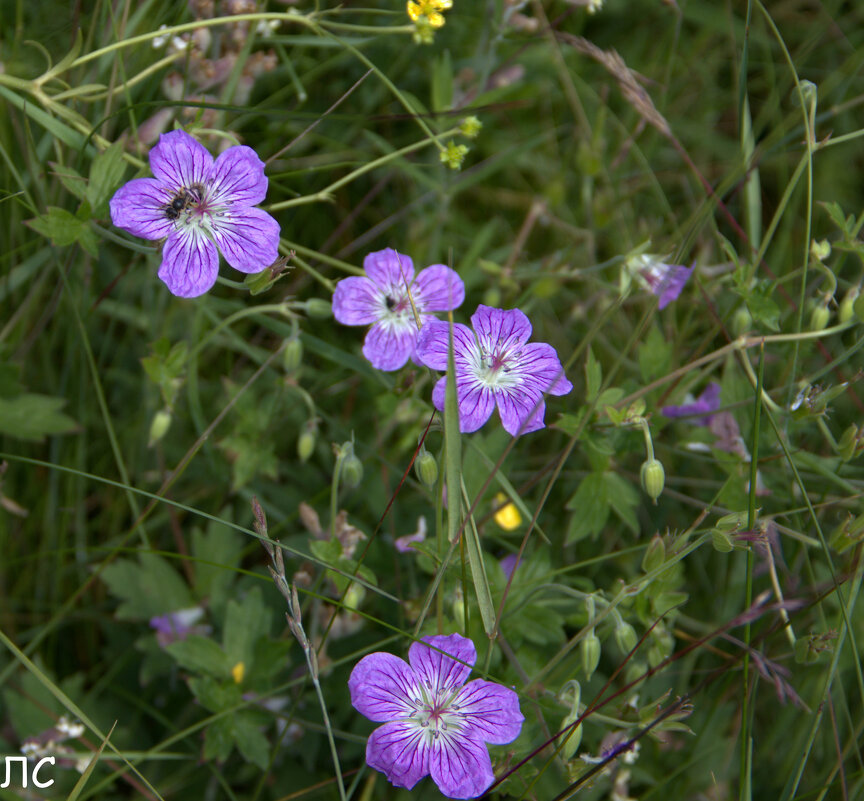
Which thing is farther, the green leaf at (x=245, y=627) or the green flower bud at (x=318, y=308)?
the green leaf at (x=245, y=627)

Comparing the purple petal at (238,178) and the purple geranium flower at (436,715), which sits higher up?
the purple petal at (238,178)

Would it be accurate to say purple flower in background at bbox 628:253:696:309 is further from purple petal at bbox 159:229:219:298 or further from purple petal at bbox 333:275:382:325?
purple petal at bbox 159:229:219:298

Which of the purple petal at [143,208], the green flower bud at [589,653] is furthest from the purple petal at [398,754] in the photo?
the purple petal at [143,208]

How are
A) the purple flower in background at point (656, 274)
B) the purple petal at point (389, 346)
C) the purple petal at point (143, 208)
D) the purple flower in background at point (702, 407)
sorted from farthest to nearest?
the purple flower in background at point (702, 407), the purple flower in background at point (656, 274), the purple petal at point (389, 346), the purple petal at point (143, 208)

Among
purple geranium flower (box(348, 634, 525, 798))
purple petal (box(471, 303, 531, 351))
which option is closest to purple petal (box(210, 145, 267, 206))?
purple petal (box(471, 303, 531, 351))

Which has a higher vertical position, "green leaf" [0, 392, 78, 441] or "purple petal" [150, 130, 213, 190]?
"purple petal" [150, 130, 213, 190]

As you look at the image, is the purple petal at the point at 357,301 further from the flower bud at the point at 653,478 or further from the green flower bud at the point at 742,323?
the green flower bud at the point at 742,323
